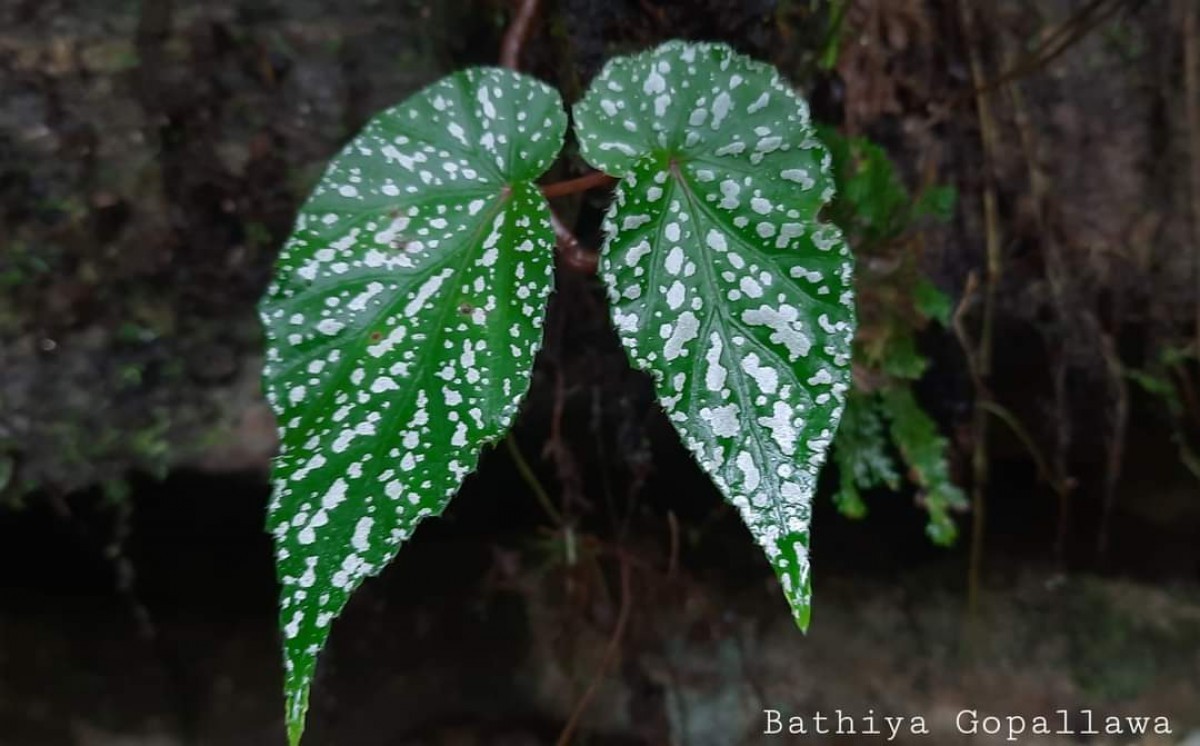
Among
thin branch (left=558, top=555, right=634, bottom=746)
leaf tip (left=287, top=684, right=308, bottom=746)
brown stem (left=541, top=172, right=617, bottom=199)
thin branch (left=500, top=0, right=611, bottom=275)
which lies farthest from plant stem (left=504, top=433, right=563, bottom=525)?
leaf tip (left=287, top=684, right=308, bottom=746)

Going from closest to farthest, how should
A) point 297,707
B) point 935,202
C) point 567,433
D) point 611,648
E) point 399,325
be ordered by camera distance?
point 297,707
point 399,325
point 935,202
point 567,433
point 611,648

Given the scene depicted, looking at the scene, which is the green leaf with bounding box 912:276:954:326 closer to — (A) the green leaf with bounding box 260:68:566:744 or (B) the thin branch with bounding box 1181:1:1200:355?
(B) the thin branch with bounding box 1181:1:1200:355

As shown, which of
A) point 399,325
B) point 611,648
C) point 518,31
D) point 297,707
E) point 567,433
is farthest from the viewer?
point 611,648

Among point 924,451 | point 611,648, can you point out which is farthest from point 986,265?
point 611,648

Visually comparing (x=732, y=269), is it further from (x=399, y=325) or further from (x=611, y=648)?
(x=611, y=648)

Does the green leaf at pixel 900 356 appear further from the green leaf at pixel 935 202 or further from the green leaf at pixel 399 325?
the green leaf at pixel 399 325

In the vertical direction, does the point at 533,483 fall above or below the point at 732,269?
below

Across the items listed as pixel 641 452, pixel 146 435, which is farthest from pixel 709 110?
pixel 146 435

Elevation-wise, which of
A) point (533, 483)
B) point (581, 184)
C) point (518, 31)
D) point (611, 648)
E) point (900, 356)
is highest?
point (518, 31)
